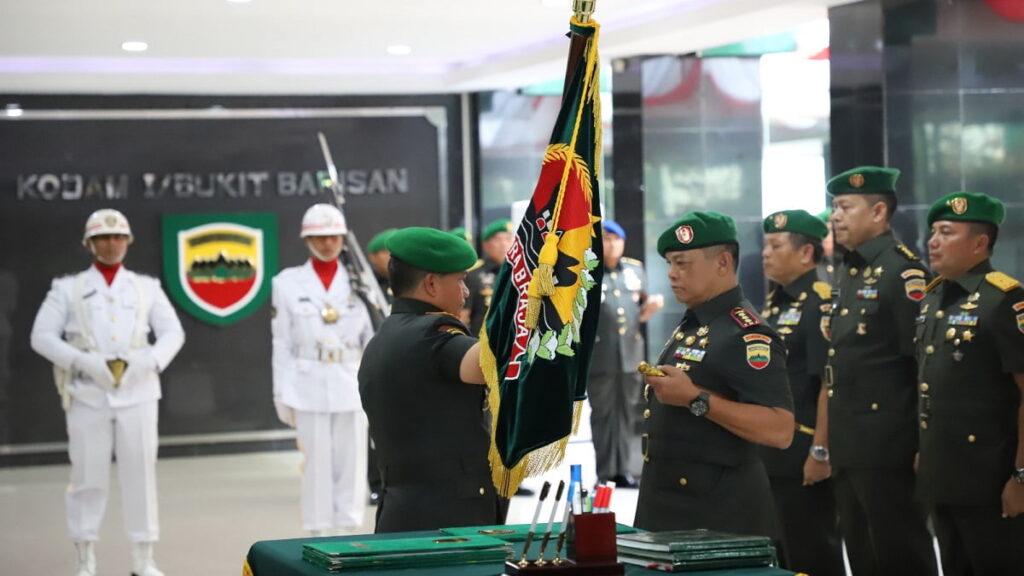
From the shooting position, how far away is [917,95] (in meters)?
7.50

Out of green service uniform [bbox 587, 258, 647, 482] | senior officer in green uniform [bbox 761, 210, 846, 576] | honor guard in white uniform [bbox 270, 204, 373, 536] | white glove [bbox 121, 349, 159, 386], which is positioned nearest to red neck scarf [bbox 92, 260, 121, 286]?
white glove [bbox 121, 349, 159, 386]

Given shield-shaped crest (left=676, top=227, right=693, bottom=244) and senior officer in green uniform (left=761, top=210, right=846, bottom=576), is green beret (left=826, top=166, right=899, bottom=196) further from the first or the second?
shield-shaped crest (left=676, top=227, right=693, bottom=244)

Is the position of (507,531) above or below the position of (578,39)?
below

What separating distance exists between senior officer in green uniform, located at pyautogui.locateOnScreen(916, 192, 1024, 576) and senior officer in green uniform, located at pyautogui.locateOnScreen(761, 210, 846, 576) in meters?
0.73

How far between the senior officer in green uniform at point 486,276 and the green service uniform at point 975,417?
457cm

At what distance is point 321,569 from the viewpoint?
2.99m

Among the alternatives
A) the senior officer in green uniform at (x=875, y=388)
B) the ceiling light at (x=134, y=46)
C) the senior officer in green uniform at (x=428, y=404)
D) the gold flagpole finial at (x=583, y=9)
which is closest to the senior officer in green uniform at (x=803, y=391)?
the senior officer in green uniform at (x=875, y=388)

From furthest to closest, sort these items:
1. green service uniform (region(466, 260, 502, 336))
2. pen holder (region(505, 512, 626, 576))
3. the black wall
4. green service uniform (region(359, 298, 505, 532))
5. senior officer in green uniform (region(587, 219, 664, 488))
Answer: the black wall < senior officer in green uniform (region(587, 219, 664, 488)) < green service uniform (region(466, 260, 502, 336)) < green service uniform (region(359, 298, 505, 532)) < pen holder (region(505, 512, 626, 576))

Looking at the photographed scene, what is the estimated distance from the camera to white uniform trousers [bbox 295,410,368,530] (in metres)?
7.48

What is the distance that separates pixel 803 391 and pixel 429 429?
260 centimetres

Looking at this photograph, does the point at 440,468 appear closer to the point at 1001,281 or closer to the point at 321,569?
the point at 321,569

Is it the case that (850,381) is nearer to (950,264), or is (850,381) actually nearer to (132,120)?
(950,264)

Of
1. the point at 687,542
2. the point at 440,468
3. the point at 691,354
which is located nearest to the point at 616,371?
the point at 691,354

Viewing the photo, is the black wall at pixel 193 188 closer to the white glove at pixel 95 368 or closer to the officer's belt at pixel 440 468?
the white glove at pixel 95 368
